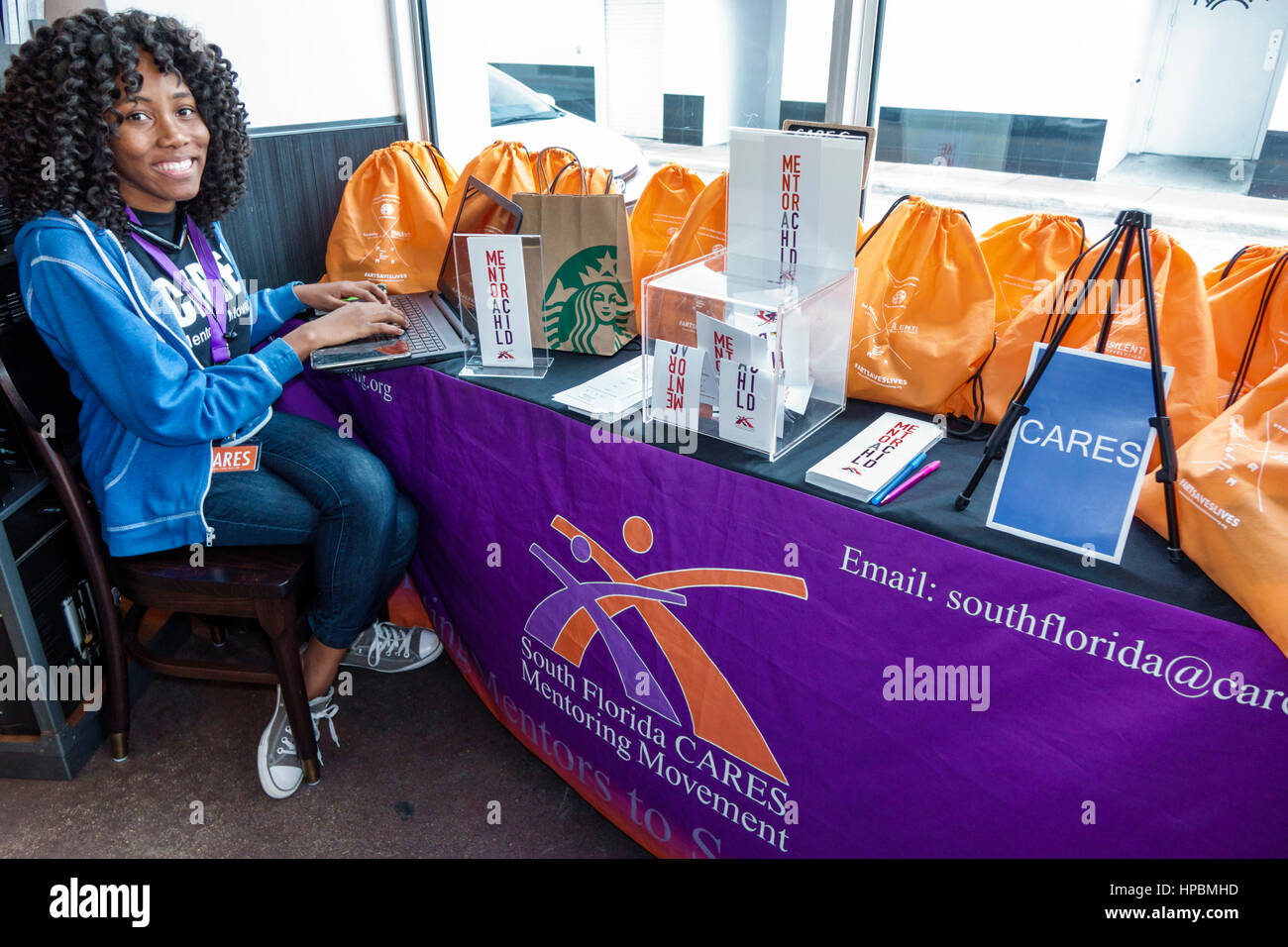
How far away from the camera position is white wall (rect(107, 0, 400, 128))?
194cm

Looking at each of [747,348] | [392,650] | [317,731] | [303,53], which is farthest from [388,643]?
[303,53]

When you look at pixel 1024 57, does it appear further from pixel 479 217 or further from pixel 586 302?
pixel 479 217

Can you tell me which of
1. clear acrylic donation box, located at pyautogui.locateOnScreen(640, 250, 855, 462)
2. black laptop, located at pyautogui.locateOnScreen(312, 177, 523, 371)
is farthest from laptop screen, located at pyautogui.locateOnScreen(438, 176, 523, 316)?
clear acrylic donation box, located at pyautogui.locateOnScreen(640, 250, 855, 462)

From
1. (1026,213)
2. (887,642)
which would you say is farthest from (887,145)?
(887,642)

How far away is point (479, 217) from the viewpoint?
1736 millimetres

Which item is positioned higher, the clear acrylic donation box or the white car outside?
the white car outside

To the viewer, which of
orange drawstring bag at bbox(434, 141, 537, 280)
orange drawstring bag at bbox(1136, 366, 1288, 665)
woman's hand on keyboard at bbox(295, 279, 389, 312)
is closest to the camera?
orange drawstring bag at bbox(1136, 366, 1288, 665)

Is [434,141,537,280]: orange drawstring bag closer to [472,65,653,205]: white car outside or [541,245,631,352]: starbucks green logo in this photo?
[472,65,653,205]: white car outside

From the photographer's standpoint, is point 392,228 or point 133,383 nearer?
point 133,383

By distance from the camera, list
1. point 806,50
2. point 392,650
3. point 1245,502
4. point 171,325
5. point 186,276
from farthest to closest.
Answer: point 392,650
point 806,50
point 186,276
point 171,325
point 1245,502

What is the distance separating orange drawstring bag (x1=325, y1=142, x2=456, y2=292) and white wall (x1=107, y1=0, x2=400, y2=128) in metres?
0.32

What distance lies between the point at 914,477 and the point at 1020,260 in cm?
46

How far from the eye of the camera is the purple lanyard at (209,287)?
4.92 feet
